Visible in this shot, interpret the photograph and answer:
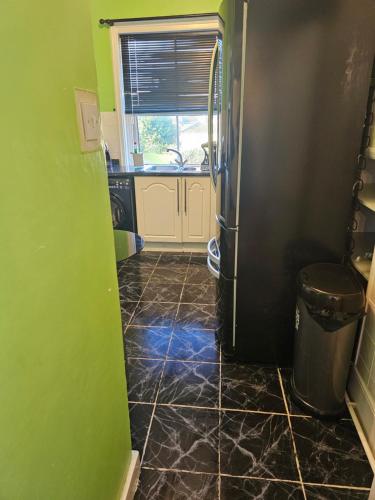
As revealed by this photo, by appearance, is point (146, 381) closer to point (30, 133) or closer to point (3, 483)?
point (3, 483)

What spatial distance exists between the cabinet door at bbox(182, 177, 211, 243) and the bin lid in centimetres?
197

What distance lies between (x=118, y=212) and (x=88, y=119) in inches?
113

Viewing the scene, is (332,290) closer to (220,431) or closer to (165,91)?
(220,431)

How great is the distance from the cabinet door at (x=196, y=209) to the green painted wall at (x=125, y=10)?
1.50 metres

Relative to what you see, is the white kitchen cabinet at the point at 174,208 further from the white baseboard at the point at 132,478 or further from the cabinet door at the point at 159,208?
the white baseboard at the point at 132,478

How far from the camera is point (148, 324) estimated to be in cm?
251

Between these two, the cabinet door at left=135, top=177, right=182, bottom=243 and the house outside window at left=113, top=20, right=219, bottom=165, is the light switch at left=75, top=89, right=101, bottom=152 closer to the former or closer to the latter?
the cabinet door at left=135, top=177, right=182, bottom=243

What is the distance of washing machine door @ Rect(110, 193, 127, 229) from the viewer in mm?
3635

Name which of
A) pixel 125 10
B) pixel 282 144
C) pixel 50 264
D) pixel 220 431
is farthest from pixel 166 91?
pixel 50 264

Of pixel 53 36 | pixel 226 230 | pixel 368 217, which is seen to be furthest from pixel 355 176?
pixel 53 36

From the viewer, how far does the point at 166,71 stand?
3658mm

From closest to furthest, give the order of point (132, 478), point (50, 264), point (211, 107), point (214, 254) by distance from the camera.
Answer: point (50, 264)
point (132, 478)
point (211, 107)
point (214, 254)

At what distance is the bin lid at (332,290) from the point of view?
1.47 metres

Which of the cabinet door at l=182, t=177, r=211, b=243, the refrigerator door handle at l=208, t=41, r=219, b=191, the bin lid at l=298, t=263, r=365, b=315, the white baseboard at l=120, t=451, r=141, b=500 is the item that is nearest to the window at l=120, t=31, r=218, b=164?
the cabinet door at l=182, t=177, r=211, b=243
